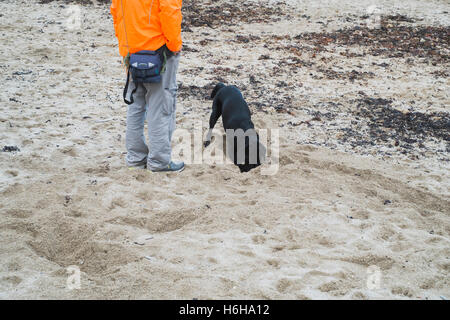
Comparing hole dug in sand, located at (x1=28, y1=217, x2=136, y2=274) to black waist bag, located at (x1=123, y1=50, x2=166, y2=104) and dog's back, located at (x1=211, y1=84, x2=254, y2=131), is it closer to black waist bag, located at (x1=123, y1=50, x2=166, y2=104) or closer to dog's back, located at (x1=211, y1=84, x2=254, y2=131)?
black waist bag, located at (x1=123, y1=50, x2=166, y2=104)

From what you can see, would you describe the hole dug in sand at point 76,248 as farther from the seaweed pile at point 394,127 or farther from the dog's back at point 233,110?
the seaweed pile at point 394,127

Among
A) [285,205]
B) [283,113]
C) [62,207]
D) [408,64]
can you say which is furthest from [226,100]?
[408,64]

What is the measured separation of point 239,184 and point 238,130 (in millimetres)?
801

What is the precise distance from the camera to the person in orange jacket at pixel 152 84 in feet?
12.0

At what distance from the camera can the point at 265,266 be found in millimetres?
2908

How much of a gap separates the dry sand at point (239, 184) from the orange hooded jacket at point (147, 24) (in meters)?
1.35

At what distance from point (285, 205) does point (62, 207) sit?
6.55ft

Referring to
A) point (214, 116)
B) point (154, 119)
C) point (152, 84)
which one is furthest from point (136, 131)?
point (214, 116)

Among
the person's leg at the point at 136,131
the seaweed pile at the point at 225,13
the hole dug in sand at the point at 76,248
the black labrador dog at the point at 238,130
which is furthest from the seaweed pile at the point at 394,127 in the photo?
the seaweed pile at the point at 225,13

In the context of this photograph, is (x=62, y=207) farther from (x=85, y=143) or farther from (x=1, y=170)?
(x=85, y=143)

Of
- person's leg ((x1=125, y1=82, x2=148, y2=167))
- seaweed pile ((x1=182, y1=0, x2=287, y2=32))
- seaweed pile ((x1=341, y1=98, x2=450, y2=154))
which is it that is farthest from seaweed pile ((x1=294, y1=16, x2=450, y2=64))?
person's leg ((x1=125, y1=82, x2=148, y2=167))

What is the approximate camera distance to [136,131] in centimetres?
431

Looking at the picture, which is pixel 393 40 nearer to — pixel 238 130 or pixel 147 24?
pixel 238 130

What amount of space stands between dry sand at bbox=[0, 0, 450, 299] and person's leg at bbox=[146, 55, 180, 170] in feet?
0.76
